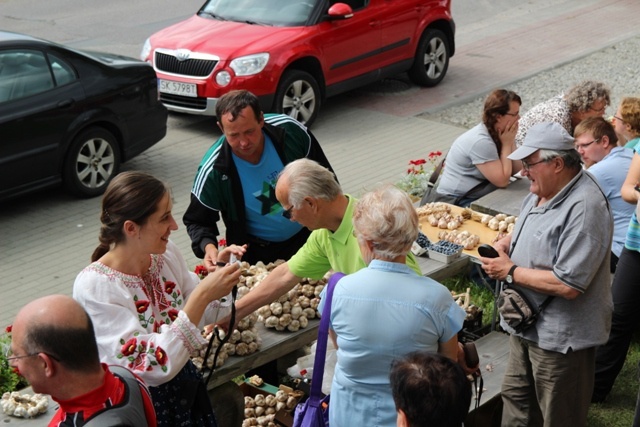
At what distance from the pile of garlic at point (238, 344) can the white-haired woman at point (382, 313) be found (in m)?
1.19

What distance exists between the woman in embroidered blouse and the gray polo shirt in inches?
66.4

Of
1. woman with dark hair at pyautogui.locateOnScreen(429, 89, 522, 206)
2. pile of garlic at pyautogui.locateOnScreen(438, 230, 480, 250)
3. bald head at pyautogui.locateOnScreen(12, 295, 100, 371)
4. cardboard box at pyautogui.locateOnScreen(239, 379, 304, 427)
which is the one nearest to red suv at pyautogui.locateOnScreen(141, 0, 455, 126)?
woman with dark hair at pyautogui.locateOnScreen(429, 89, 522, 206)

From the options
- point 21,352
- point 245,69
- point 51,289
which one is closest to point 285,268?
point 21,352

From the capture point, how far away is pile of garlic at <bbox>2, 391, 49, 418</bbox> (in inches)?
194

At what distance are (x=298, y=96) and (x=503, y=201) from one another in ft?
16.8

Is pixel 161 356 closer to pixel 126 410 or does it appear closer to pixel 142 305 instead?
pixel 142 305

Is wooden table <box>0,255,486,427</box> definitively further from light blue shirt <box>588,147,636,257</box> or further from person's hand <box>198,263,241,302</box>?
light blue shirt <box>588,147,636,257</box>

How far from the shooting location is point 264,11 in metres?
13.0

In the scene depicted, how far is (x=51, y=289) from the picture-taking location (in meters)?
8.63

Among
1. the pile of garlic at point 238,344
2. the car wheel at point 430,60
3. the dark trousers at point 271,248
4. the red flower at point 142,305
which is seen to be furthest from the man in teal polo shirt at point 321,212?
the car wheel at point 430,60

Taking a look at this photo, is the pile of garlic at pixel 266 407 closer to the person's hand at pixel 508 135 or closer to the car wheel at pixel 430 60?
the person's hand at pixel 508 135

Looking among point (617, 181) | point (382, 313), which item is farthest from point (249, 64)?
point (382, 313)

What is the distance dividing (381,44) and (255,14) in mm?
1790

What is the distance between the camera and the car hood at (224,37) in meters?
12.1
